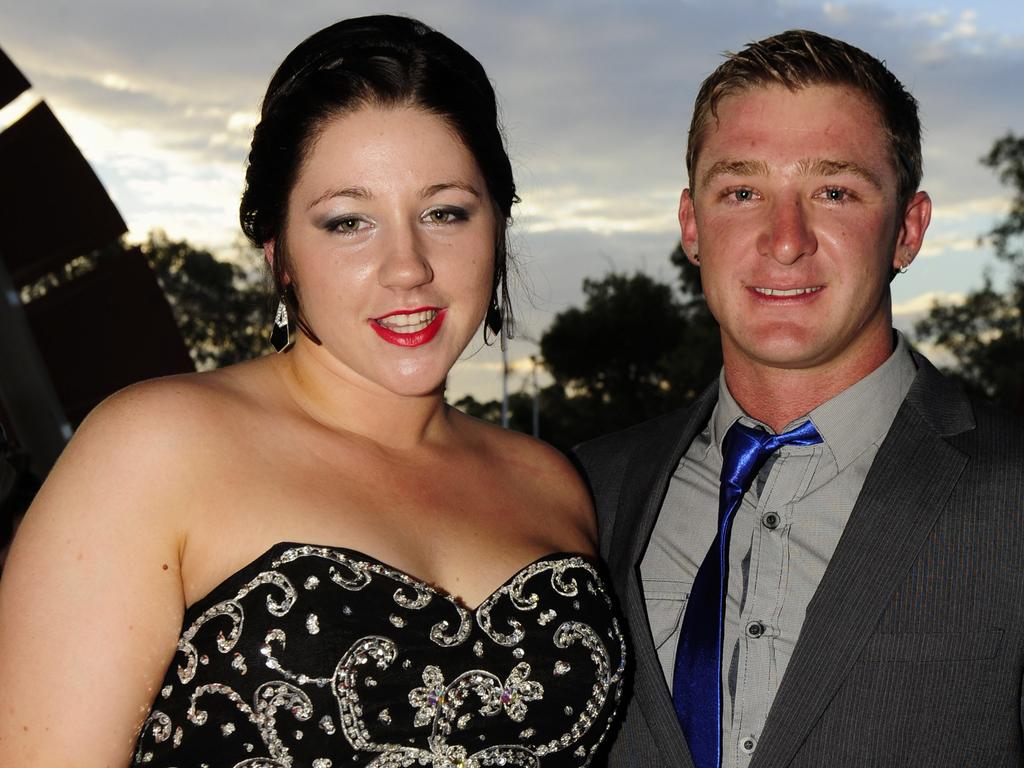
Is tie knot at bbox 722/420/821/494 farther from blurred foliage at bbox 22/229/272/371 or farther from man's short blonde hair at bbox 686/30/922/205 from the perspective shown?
blurred foliage at bbox 22/229/272/371

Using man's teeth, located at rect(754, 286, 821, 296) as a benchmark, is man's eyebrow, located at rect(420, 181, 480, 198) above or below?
above

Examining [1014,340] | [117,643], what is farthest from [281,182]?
[1014,340]

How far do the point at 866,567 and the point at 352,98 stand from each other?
5.62ft

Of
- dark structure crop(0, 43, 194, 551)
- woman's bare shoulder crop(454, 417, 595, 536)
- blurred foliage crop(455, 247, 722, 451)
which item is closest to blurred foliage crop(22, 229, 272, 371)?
blurred foliage crop(455, 247, 722, 451)

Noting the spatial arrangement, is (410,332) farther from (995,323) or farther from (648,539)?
(995,323)

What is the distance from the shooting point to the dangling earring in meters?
3.24

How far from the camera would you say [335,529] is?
2.83m

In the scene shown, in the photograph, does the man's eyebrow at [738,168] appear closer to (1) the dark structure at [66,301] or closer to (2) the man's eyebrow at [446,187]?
(2) the man's eyebrow at [446,187]

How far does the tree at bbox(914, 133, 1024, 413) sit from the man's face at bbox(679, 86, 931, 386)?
33991 millimetres

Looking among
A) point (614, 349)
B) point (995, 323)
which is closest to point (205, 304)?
point (614, 349)

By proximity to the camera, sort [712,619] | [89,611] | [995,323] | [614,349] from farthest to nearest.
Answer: [614,349], [995,323], [712,619], [89,611]

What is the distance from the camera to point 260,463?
2.85m

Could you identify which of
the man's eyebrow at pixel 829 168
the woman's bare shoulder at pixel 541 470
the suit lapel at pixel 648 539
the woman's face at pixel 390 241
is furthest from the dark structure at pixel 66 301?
the man's eyebrow at pixel 829 168

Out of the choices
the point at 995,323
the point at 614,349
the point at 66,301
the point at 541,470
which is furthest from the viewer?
the point at 614,349
